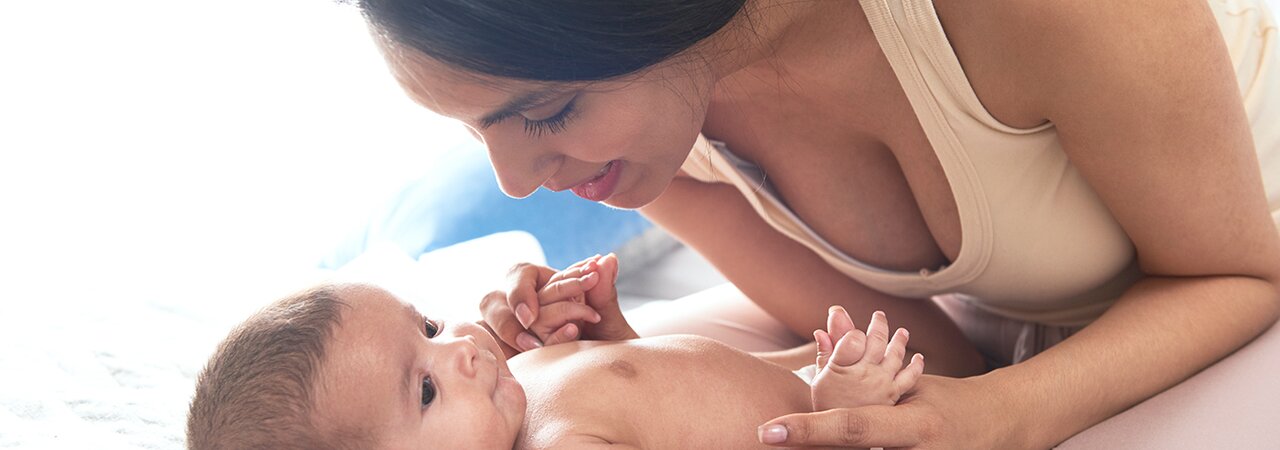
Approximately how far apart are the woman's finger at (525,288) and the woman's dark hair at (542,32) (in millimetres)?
350

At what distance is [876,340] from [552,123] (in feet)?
1.24

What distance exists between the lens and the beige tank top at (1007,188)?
1.25 m

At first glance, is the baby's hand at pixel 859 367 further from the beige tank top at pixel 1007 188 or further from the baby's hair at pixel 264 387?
the baby's hair at pixel 264 387

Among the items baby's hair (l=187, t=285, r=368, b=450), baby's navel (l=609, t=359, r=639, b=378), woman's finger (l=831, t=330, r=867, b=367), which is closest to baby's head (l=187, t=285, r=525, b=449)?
baby's hair (l=187, t=285, r=368, b=450)

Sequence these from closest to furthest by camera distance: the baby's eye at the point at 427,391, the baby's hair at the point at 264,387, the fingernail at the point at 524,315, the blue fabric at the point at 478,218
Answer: the baby's hair at the point at 264,387 → the baby's eye at the point at 427,391 → the fingernail at the point at 524,315 → the blue fabric at the point at 478,218

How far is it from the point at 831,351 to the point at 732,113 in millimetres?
518

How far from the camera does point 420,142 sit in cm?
257

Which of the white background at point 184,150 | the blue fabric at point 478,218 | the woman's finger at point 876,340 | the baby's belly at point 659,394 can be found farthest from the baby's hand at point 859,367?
the blue fabric at point 478,218

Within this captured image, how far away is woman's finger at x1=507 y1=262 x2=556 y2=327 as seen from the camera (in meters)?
1.36

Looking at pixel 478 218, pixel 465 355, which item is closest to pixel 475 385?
pixel 465 355

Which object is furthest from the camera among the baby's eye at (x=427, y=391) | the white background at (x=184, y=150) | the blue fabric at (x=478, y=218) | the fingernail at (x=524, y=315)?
the blue fabric at (x=478, y=218)

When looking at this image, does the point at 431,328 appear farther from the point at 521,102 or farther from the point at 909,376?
the point at 909,376

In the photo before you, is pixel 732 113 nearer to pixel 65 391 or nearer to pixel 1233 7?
pixel 1233 7

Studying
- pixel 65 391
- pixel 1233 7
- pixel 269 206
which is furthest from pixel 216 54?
Answer: pixel 1233 7
